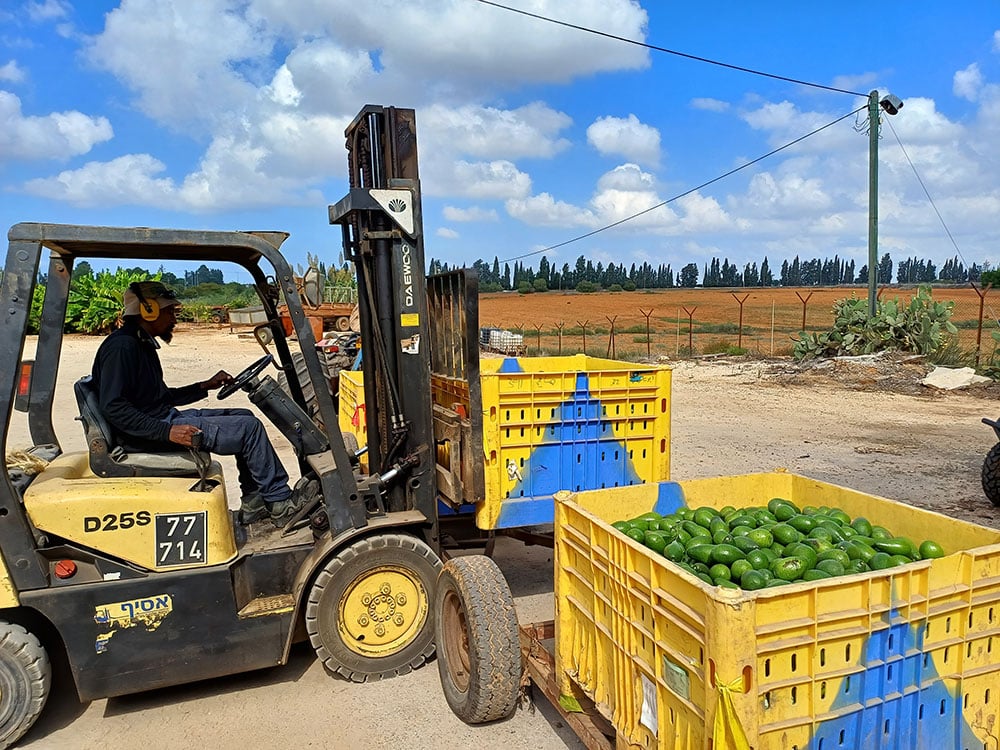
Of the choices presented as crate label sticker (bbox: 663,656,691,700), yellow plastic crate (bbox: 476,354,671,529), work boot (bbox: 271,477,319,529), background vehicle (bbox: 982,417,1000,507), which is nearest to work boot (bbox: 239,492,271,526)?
work boot (bbox: 271,477,319,529)

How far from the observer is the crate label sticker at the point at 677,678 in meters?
2.57

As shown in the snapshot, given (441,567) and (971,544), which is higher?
(971,544)

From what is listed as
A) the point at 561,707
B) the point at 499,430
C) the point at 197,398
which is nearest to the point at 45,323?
the point at 197,398

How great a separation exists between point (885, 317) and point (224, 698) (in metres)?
19.7

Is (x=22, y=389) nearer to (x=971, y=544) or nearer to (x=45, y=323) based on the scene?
(x=45, y=323)

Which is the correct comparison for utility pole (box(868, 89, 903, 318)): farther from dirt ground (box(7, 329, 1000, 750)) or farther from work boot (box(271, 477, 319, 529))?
work boot (box(271, 477, 319, 529))

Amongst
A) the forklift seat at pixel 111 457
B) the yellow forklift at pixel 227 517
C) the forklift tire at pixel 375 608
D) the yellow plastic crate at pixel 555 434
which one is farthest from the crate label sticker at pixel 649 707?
the forklift seat at pixel 111 457

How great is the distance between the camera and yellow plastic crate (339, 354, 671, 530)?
5105mm

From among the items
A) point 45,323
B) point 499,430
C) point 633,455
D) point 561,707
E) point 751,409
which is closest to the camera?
point 561,707

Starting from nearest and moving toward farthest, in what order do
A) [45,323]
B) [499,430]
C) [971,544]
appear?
1. [971,544]
2. [45,323]
3. [499,430]

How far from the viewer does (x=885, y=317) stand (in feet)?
64.4

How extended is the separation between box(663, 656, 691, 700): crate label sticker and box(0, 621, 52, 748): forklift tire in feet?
10.6

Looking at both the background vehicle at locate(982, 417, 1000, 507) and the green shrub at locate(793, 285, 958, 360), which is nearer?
the background vehicle at locate(982, 417, 1000, 507)

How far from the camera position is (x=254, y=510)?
16.2 feet
